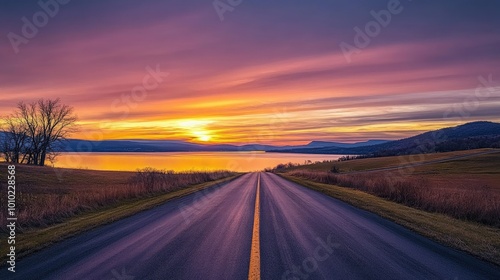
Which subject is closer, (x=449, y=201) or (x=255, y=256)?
(x=255, y=256)

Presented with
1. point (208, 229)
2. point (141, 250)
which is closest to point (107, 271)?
point (141, 250)

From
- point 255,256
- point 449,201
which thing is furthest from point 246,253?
point 449,201

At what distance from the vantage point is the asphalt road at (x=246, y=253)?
6.43 meters

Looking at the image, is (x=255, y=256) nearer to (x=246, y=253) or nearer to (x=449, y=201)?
(x=246, y=253)

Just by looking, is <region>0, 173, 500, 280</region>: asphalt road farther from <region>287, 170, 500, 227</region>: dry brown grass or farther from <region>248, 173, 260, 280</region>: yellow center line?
<region>287, 170, 500, 227</region>: dry brown grass

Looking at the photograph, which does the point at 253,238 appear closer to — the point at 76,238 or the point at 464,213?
the point at 76,238

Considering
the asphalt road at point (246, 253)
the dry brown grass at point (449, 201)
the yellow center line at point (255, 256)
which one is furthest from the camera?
the dry brown grass at point (449, 201)

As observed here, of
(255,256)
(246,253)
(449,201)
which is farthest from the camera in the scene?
(449,201)

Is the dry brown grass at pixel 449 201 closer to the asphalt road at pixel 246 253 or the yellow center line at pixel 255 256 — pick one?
the asphalt road at pixel 246 253

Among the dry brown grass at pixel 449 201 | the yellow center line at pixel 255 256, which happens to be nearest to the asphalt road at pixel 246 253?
the yellow center line at pixel 255 256

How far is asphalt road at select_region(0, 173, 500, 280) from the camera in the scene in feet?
21.1

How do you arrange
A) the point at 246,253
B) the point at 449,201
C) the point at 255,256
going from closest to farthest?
the point at 255,256
the point at 246,253
the point at 449,201

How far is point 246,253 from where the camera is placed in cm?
770

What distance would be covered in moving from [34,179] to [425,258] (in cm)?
4656
